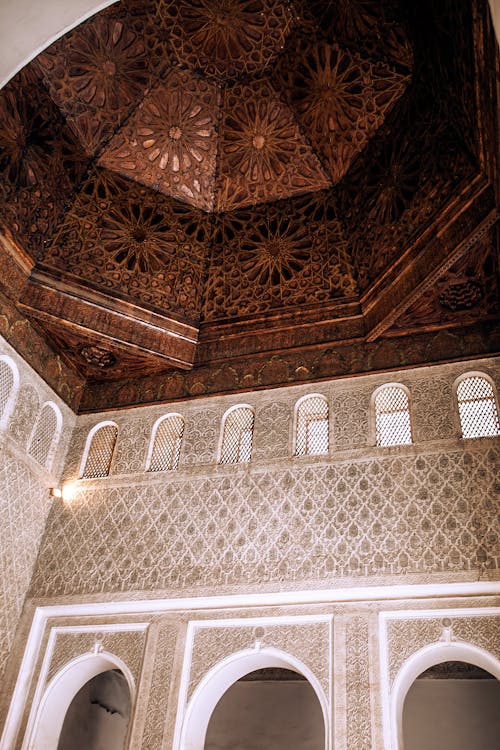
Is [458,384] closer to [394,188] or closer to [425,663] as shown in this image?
[394,188]

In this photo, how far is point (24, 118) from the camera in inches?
261

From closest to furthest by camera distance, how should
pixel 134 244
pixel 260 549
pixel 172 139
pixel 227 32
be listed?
1. pixel 260 549
2. pixel 227 32
3. pixel 172 139
4. pixel 134 244

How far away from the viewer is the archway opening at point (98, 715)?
8.09 meters

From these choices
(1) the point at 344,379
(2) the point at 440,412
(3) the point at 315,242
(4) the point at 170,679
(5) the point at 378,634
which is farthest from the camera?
(3) the point at 315,242

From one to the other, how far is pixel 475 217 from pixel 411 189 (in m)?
0.89

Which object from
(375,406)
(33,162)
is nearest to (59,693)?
(375,406)

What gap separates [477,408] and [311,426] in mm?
1514

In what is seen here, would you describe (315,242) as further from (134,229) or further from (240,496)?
(240,496)

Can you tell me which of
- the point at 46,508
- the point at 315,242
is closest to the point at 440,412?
the point at 315,242

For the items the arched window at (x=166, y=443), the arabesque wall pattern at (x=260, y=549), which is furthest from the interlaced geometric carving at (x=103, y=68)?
the arched window at (x=166, y=443)

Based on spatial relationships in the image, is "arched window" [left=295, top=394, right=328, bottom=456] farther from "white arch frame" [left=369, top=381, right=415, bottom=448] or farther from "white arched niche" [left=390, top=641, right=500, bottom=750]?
"white arched niche" [left=390, top=641, right=500, bottom=750]

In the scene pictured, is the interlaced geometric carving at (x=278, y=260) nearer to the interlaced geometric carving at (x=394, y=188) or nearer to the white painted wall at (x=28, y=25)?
the interlaced geometric carving at (x=394, y=188)

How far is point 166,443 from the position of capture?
739 centimetres

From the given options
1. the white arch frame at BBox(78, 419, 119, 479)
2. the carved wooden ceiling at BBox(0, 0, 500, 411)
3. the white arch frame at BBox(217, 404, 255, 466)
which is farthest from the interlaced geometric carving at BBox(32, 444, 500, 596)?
the carved wooden ceiling at BBox(0, 0, 500, 411)
